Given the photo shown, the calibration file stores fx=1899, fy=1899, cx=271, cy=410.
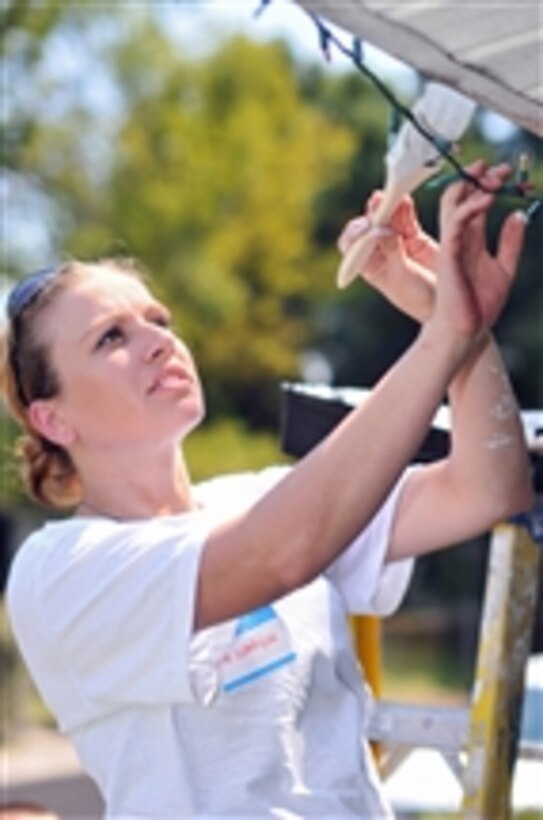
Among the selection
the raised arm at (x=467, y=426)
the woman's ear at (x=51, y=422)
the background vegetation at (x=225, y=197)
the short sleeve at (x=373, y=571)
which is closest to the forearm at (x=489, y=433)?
Result: the raised arm at (x=467, y=426)

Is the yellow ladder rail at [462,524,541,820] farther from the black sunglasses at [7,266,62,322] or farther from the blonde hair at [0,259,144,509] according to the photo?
the black sunglasses at [7,266,62,322]

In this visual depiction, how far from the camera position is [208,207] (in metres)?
15.5

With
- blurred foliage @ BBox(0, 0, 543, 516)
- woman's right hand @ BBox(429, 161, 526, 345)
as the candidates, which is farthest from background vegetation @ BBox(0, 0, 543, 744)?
woman's right hand @ BBox(429, 161, 526, 345)

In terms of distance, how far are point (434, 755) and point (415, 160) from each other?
2016mm

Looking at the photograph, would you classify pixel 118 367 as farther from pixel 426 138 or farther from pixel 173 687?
pixel 426 138

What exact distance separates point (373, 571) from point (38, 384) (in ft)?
1.45

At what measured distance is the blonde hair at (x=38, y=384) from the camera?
2.14 metres

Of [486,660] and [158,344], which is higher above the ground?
[158,344]

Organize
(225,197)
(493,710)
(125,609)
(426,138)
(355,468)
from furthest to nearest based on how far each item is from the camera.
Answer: (225,197)
(493,710)
(125,609)
(355,468)
(426,138)

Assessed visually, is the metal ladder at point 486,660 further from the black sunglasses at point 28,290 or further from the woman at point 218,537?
the black sunglasses at point 28,290

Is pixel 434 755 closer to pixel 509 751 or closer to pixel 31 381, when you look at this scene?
pixel 509 751

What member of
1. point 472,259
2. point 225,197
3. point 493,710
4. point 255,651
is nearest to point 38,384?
point 255,651

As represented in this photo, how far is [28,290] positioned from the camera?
217 cm

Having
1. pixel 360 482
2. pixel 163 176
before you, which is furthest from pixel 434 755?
pixel 163 176
